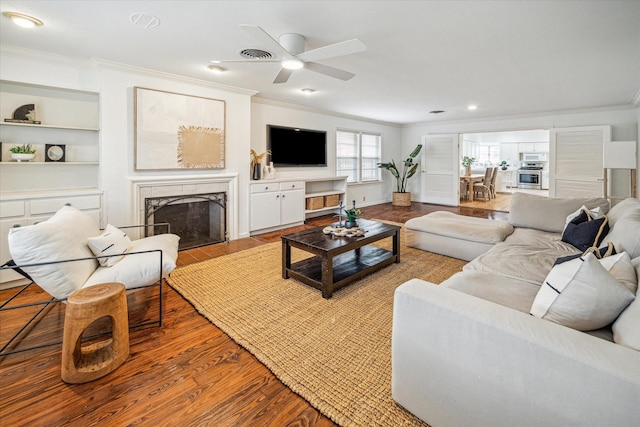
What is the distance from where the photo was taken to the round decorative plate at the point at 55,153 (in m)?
3.44

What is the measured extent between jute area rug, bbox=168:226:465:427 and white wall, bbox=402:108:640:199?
512 centimetres

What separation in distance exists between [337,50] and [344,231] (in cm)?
167

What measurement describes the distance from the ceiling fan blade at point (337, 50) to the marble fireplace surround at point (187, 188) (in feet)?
7.57

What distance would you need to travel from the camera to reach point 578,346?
0.96m

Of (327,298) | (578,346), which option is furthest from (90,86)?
(578,346)

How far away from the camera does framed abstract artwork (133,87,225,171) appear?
3715 millimetres

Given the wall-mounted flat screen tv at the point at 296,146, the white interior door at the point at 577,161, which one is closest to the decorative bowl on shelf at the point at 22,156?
the wall-mounted flat screen tv at the point at 296,146

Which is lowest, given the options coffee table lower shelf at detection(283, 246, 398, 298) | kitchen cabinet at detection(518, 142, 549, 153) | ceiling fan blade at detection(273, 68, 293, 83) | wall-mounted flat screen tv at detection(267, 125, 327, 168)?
coffee table lower shelf at detection(283, 246, 398, 298)

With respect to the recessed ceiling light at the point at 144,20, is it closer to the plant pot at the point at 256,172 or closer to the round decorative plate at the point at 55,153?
the round decorative plate at the point at 55,153

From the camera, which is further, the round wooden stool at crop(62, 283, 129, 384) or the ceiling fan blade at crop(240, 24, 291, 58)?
the ceiling fan blade at crop(240, 24, 291, 58)

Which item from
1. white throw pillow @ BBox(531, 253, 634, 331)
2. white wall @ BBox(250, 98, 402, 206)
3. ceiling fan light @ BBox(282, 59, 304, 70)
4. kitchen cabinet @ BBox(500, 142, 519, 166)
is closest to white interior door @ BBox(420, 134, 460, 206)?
white wall @ BBox(250, 98, 402, 206)

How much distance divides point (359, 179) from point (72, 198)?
5810 millimetres

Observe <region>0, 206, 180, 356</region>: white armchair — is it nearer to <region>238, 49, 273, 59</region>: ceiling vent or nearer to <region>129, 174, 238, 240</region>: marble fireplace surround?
<region>129, 174, 238, 240</region>: marble fireplace surround

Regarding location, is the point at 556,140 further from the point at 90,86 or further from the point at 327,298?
the point at 90,86
